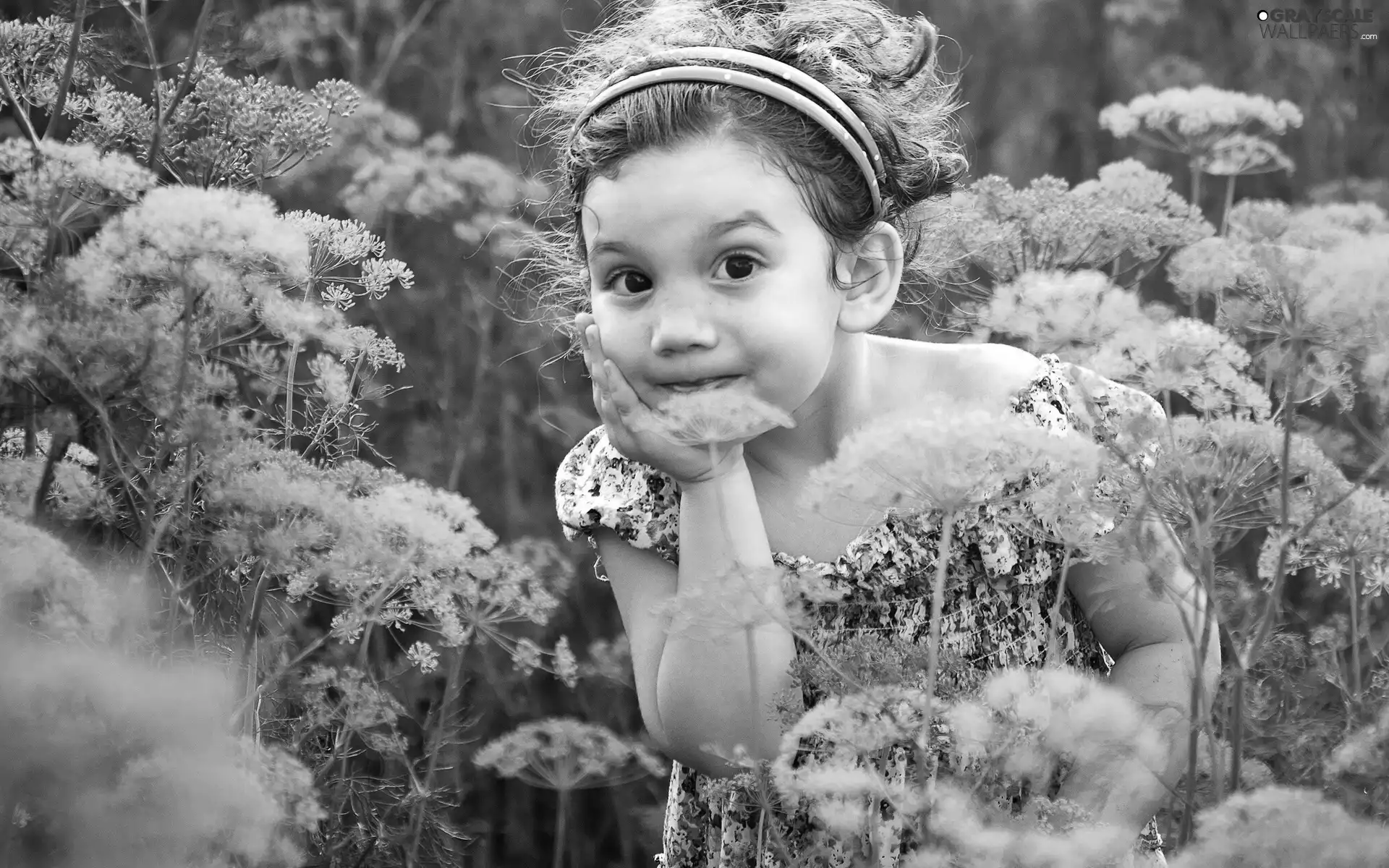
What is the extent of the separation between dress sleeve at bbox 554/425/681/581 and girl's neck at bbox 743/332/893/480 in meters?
0.17

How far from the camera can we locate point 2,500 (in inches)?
62.1

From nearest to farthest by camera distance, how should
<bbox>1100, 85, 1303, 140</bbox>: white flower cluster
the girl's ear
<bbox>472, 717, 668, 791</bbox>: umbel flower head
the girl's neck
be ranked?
the girl's ear → the girl's neck → <bbox>472, 717, 668, 791</bbox>: umbel flower head → <bbox>1100, 85, 1303, 140</bbox>: white flower cluster

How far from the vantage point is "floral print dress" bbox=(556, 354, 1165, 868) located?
2.18 m

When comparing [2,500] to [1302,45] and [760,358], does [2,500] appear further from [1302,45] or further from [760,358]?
[1302,45]

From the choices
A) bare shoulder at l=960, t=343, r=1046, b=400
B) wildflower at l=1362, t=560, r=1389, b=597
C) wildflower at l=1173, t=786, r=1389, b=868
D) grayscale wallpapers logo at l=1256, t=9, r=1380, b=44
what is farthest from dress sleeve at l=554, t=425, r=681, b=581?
grayscale wallpapers logo at l=1256, t=9, r=1380, b=44

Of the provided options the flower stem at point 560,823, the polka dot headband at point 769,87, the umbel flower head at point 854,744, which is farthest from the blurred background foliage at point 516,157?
the umbel flower head at point 854,744

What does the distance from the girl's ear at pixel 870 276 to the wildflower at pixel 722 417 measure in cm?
55

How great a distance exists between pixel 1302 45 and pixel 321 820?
4532mm

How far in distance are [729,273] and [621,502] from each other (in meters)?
0.52

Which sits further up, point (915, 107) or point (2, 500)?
point (915, 107)

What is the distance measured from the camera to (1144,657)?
2.11 meters

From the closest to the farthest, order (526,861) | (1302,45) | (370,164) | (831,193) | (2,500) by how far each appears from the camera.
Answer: (2,500) < (831,193) < (526,861) < (370,164) < (1302,45)

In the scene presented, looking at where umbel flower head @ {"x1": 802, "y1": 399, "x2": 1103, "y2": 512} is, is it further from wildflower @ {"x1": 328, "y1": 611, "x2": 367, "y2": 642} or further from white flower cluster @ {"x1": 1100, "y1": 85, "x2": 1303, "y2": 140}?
white flower cluster @ {"x1": 1100, "y1": 85, "x2": 1303, "y2": 140}

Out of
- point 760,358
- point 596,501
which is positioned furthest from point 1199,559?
point 596,501
